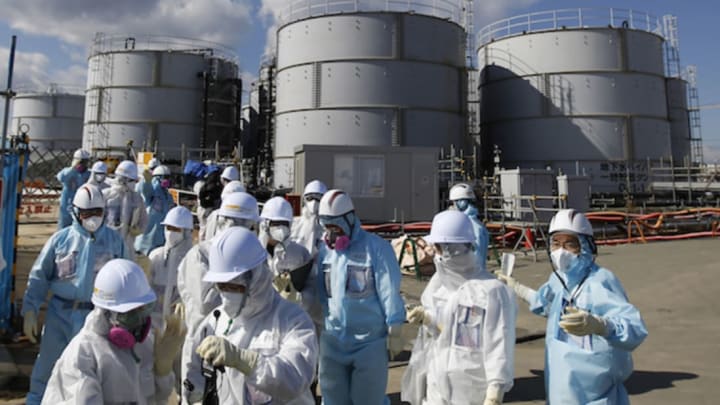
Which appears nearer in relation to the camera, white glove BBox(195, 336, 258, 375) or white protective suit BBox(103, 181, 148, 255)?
white glove BBox(195, 336, 258, 375)

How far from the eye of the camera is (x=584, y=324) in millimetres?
2561

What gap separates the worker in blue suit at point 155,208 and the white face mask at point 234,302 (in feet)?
23.1

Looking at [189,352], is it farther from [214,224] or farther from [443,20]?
[443,20]

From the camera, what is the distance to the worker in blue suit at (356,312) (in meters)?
3.60

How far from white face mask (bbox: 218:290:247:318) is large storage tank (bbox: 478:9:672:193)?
22.1 m

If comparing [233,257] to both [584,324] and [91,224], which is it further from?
[91,224]

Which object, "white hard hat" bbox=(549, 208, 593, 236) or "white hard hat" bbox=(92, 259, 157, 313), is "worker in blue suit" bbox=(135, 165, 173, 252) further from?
"white hard hat" bbox=(549, 208, 593, 236)

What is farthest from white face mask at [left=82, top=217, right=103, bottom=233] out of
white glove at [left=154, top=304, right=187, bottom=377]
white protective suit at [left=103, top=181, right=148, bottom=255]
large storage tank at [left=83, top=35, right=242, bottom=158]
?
large storage tank at [left=83, top=35, right=242, bottom=158]

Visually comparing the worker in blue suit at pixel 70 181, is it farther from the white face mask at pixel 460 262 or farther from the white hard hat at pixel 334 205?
the white face mask at pixel 460 262

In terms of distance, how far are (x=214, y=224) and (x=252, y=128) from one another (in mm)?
28869

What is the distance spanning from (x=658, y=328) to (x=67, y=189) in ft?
35.1

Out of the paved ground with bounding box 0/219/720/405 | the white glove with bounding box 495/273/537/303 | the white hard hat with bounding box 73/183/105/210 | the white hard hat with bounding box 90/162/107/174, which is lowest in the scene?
the paved ground with bounding box 0/219/720/405

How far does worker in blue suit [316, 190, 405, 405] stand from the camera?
11.8ft

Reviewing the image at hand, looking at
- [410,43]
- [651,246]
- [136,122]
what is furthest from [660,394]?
[136,122]
